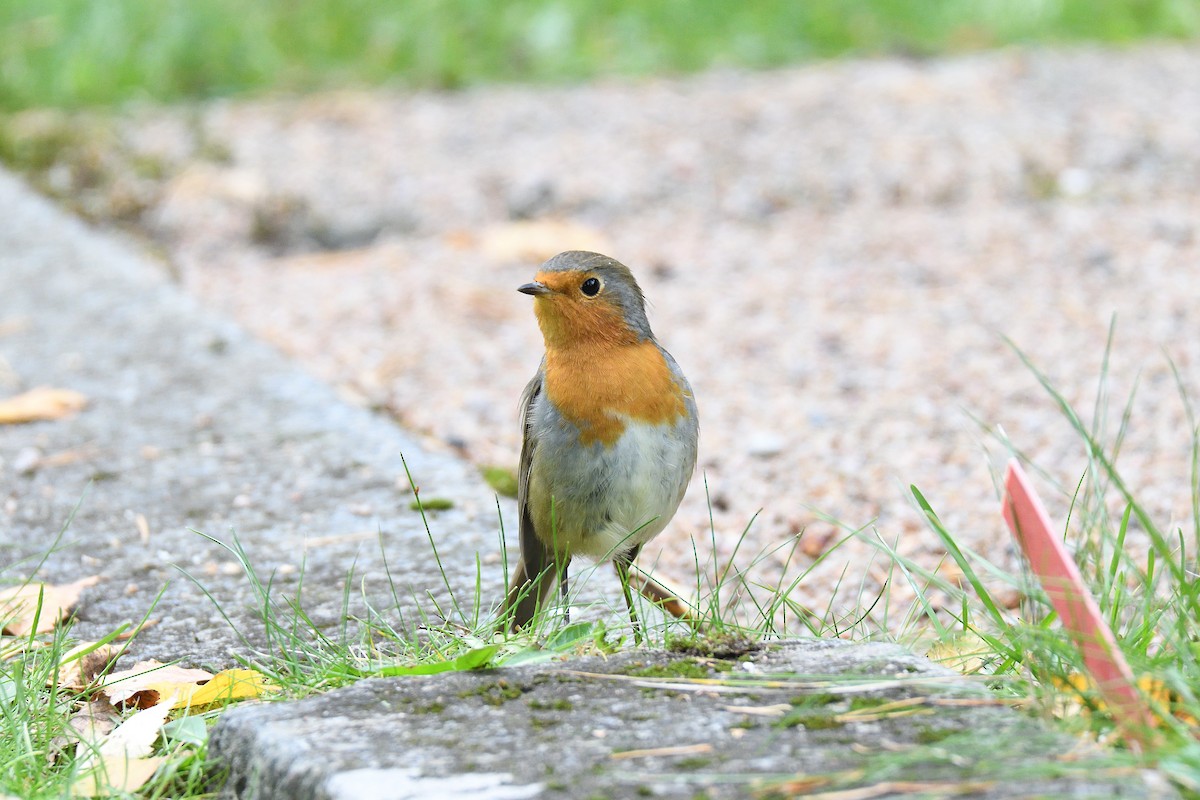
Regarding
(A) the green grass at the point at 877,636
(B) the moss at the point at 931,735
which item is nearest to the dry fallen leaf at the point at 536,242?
(A) the green grass at the point at 877,636

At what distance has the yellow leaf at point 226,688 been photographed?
2592 millimetres

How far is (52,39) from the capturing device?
8906 millimetres

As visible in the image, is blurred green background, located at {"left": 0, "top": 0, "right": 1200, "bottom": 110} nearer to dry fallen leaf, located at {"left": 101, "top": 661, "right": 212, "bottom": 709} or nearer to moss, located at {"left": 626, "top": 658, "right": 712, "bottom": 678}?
dry fallen leaf, located at {"left": 101, "top": 661, "right": 212, "bottom": 709}

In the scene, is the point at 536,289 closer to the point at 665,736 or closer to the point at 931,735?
the point at 665,736

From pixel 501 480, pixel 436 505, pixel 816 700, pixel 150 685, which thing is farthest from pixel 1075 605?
pixel 501 480

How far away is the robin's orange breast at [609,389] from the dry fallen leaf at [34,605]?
108cm

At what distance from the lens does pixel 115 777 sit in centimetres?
232

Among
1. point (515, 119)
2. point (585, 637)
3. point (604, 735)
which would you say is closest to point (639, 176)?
point (515, 119)

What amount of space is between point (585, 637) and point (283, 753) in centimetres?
63

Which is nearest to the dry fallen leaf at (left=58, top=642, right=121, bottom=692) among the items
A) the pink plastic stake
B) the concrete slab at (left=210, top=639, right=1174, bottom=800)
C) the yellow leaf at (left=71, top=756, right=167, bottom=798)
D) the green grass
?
the green grass

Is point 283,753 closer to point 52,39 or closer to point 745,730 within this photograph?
point 745,730

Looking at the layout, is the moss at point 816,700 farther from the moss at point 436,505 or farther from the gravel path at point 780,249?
the moss at point 436,505

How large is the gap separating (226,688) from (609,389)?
983mm

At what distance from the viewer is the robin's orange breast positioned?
3102 millimetres
